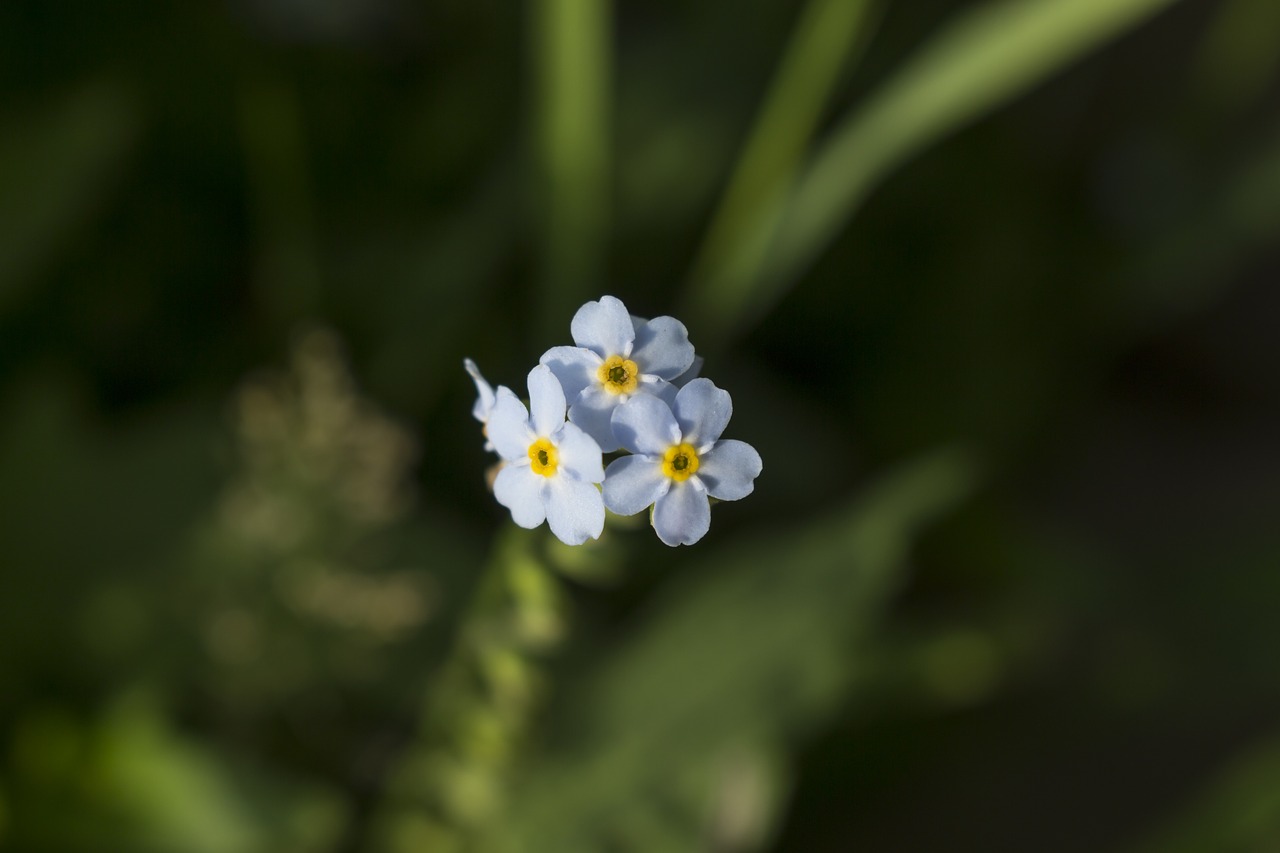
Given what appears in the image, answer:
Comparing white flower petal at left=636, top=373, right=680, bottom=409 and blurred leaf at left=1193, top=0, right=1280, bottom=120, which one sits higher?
blurred leaf at left=1193, top=0, right=1280, bottom=120

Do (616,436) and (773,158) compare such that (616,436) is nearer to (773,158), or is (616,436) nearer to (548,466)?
(548,466)

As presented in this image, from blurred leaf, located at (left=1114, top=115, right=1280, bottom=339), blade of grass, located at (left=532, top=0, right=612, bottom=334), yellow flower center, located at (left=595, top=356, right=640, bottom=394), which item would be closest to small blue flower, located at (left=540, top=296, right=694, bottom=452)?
yellow flower center, located at (left=595, top=356, right=640, bottom=394)

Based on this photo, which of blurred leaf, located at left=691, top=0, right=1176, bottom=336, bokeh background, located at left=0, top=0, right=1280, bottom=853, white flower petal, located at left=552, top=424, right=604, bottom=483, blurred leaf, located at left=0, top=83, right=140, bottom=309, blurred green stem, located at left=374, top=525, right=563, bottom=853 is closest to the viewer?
white flower petal, located at left=552, top=424, right=604, bottom=483

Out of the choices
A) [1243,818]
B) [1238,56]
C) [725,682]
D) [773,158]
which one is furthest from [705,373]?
[1238,56]

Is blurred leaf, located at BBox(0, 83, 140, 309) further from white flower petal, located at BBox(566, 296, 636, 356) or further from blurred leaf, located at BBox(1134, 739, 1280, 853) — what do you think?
blurred leaf, located at BBox(1134, 739, 1280, 853)

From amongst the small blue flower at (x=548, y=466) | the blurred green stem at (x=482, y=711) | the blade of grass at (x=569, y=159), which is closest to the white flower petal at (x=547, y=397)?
the small blue flower at (x=548, y=466)
